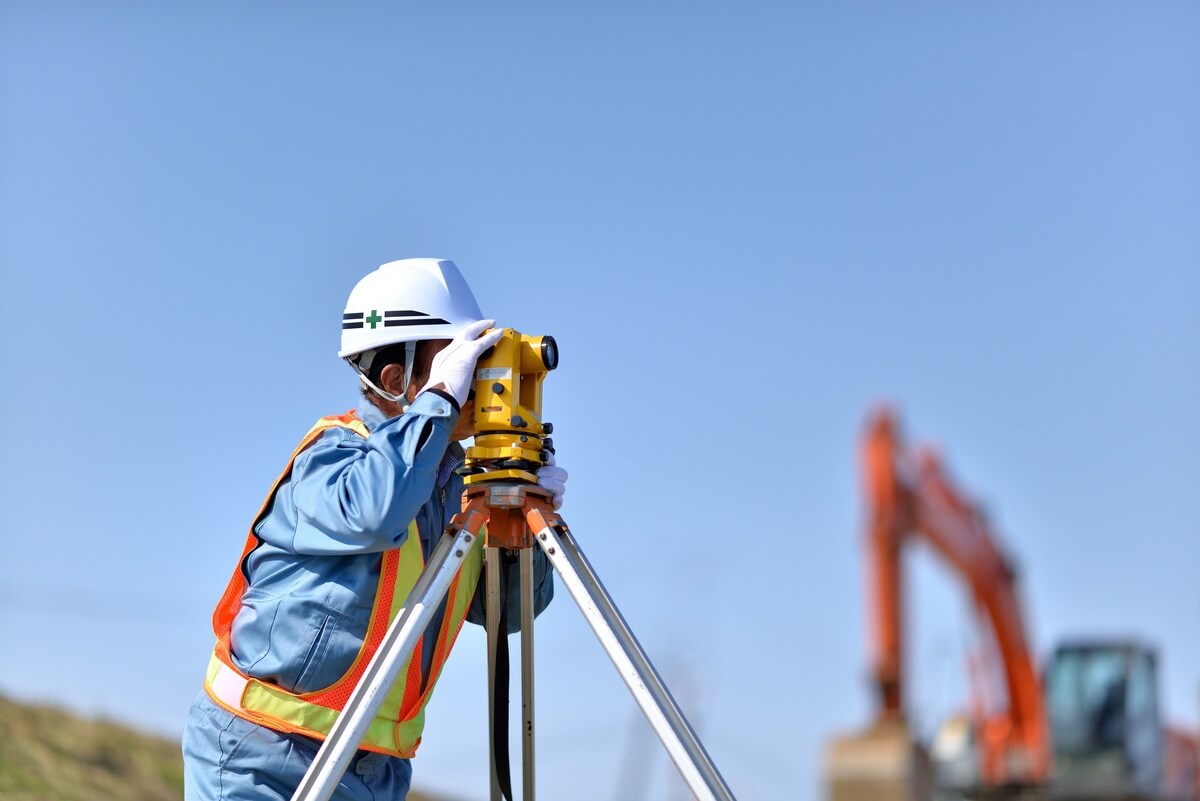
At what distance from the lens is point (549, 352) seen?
159 inches

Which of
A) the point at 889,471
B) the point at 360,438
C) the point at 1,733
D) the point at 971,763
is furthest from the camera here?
the point at 971,763

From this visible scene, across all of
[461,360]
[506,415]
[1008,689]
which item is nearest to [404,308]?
[461,360]

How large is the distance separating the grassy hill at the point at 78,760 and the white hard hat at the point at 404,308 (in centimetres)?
391

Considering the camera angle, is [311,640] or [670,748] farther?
[311,640]

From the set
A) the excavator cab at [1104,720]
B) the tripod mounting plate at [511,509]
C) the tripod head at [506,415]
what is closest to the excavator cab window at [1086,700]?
the excavator cab at [1104,720]

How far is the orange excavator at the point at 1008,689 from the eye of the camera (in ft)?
69.2

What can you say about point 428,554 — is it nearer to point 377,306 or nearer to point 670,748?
point 377,306

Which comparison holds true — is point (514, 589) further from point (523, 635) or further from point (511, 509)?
point (511, 509)

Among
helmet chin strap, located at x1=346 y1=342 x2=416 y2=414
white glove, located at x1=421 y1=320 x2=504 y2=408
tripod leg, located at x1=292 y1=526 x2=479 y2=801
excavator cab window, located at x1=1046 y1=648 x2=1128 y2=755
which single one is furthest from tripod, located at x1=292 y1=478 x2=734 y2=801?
excavator cab window, located at x1=1046 y1=648 x2=1128 y2=755

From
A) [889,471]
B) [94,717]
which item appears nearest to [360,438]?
[94,717]

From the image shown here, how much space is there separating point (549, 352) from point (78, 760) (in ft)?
18.8

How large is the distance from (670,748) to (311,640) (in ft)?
3.29

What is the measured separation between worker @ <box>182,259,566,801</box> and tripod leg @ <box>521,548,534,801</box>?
21 centimetres

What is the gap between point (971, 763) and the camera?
25.3m
